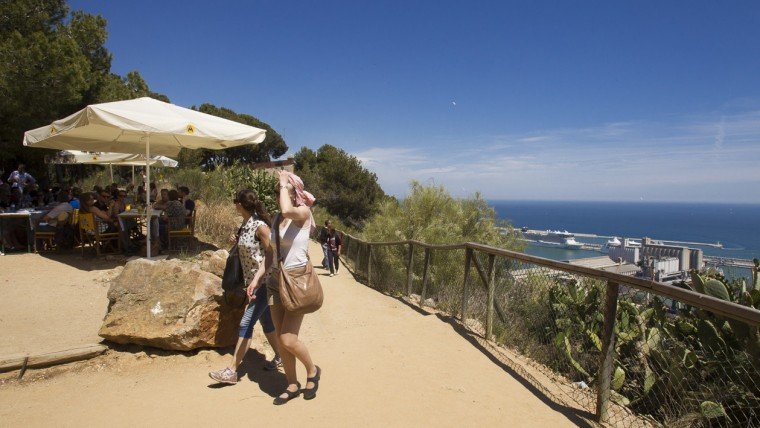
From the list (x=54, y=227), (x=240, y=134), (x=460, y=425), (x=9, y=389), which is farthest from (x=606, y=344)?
(x=54, y=227)

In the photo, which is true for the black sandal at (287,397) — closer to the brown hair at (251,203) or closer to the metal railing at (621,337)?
the brown hair at (251,203)

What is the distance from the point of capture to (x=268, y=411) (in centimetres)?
316

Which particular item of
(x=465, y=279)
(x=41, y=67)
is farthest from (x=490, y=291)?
(x=41, y=67)

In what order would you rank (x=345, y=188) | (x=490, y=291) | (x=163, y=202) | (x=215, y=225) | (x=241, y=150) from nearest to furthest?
(x=490, y=291), (x=163, y=202), (x=215, y=225), (x=345, y=188), (x=241, y=150)

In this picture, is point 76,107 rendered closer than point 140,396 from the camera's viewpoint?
No

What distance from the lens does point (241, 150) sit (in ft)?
158

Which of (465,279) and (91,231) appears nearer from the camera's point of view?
(465,279)

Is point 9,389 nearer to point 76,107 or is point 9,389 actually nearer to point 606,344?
point 606,344

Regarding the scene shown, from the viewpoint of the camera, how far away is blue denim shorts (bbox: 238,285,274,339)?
3.56m

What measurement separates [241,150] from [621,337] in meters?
48.4

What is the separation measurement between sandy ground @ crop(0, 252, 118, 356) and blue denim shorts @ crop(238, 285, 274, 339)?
168 cm

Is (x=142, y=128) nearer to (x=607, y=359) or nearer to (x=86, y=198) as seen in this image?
(x=86, y=198)

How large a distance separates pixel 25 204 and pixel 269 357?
33.2 ft

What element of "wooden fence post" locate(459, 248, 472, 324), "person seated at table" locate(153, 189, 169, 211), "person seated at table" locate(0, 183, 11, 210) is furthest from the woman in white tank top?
"person seated at table" locate(0, 183, 11, 210)
